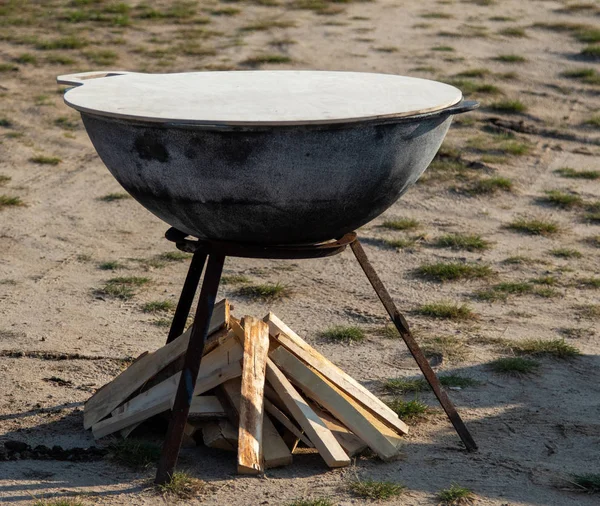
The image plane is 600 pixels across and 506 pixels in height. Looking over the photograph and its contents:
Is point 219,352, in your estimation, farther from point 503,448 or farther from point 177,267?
point 177,267

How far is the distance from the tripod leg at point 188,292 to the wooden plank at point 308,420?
0.42 metres

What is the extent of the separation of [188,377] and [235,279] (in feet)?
7.23

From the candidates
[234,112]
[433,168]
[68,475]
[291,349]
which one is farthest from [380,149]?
[433,168]

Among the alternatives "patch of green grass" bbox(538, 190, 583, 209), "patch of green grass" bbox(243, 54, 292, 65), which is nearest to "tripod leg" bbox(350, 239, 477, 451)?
"patch of green grass" bbox(538, 190, 583, 209)

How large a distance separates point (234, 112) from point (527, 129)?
5.95 meters

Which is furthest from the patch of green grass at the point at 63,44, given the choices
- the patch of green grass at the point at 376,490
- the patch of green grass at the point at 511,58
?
the patch of green grass at the point at 376,490

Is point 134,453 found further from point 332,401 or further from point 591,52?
point 591,52

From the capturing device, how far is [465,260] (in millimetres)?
5785

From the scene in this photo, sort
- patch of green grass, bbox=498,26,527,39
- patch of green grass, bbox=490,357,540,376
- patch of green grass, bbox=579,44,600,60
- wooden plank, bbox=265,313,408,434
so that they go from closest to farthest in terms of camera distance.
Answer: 1. wooden plank, bbox=265,313,408,434
2. patch of green grass, bbox=490,357,540,376
3. patch of green grass, bbox=579,44,600,60
4. patch of green grass, bbox=498,26,527,39

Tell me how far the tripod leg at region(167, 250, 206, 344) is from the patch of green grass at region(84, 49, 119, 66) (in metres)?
6.98

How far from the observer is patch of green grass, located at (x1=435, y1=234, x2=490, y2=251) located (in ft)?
19.7

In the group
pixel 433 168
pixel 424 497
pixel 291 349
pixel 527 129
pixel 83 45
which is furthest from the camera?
pixel 83 45

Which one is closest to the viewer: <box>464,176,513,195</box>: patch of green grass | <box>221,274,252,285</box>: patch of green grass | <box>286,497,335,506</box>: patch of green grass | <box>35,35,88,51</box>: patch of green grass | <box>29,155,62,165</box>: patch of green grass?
<box>286,497,335,506</box>: patch of green grass

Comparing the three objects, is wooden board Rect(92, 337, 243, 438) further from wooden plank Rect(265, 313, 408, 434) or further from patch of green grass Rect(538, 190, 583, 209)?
patch of green grass Rect(538, 190, 583, 209)
